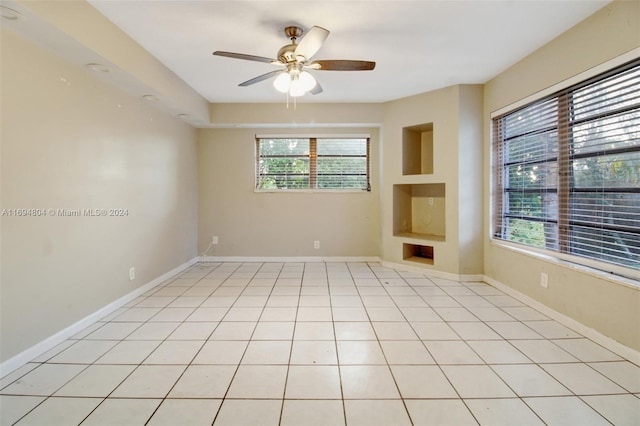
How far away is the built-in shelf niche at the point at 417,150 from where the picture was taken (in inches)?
162

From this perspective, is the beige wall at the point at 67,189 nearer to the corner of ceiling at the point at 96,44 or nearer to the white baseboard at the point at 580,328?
the corner of ceiling at the point at 96,44

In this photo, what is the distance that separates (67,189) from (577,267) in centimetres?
414

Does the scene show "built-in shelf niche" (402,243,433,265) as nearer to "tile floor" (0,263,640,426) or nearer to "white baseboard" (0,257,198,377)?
"tile floor" (0,263,640,426)

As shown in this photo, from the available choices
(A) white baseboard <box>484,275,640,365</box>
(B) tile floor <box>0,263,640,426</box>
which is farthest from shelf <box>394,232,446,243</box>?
(B) tile floor <box>0,263,640,426</box>

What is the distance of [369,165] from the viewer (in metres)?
4.58

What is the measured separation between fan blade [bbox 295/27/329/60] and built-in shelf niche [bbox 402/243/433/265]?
298 centimetres

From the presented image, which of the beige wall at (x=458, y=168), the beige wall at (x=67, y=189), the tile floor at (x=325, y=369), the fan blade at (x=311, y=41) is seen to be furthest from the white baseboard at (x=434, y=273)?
the beige wall at (x=67, y=189)

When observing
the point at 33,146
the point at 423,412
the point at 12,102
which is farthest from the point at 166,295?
the point at 423,412

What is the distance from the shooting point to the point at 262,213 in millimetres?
4602

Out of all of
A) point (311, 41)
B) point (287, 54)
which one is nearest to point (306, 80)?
point (287, 54)

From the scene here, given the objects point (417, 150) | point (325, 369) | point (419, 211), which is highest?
point (417, 150)

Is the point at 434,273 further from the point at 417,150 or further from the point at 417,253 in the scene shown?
the point at 417,150

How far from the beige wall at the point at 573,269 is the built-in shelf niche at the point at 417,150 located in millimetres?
1143

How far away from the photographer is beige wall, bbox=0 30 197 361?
182 centimetres
